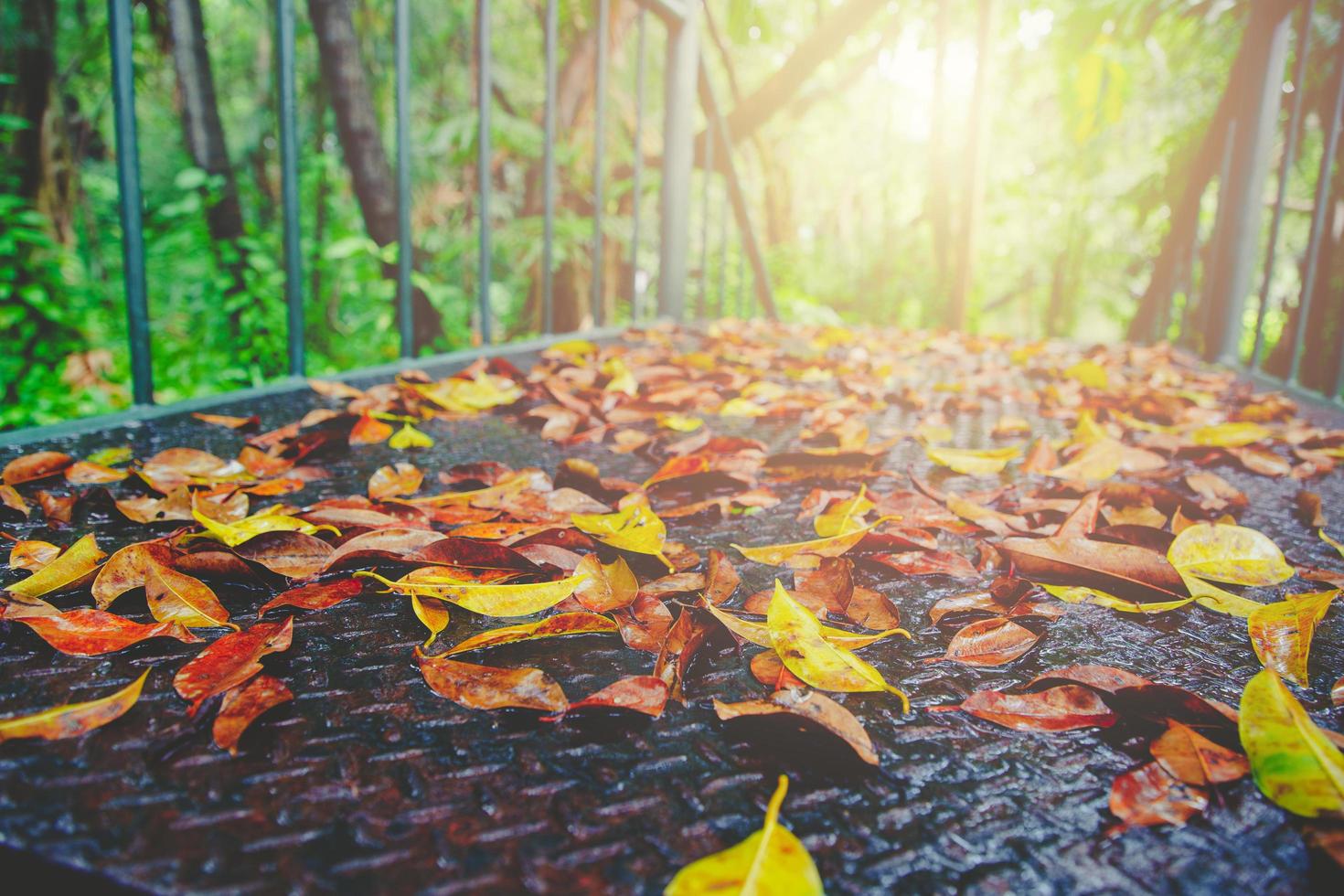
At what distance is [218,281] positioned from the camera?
13.1 feet

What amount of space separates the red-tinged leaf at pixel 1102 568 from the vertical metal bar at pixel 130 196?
1422 mm

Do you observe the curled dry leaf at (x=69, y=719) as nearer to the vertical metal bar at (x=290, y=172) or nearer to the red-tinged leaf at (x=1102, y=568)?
the red-tinged leaf at (x=1102, y=568)

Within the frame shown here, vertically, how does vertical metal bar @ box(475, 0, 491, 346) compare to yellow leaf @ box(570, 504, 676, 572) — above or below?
above

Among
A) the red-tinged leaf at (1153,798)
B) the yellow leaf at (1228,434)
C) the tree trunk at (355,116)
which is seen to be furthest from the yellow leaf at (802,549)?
the tree trunk at (355,116)

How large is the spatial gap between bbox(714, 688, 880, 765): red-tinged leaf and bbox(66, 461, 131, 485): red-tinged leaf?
95cm

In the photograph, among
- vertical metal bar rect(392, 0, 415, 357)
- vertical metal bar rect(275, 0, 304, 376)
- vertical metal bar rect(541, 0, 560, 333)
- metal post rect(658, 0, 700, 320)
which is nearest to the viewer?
vertical metal bar rect(275, 0, 304, 376)

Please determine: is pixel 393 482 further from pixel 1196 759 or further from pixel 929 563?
pixel 1196 759

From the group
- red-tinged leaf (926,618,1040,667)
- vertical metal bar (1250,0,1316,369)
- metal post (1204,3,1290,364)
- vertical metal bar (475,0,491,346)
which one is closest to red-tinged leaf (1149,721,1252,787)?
red-tinged leaf (926,618,1040,667)

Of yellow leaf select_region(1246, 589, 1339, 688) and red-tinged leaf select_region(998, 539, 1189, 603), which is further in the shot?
red-tinged leaf select_region(998, 539, 1189, 603)

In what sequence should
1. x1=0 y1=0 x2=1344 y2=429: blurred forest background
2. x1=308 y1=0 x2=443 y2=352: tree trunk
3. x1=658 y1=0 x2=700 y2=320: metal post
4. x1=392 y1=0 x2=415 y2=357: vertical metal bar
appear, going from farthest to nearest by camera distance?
x1=0 y1=0 x2=1344 y2=429: blurred forest background, x1=308 y1=0 x2=443 y2=352: tree trunk, x1=658 y1=0 x2=700 y2=320: metal post, x1=392 y1=0 x2=415 y2=357: vertical metal bar

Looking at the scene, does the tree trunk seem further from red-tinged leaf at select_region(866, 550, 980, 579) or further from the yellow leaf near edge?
the yellow leaf near edge

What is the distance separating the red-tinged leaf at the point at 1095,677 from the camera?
611 millimetres

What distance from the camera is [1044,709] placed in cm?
59

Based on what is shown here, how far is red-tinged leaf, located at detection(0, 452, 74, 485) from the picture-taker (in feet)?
3.32
